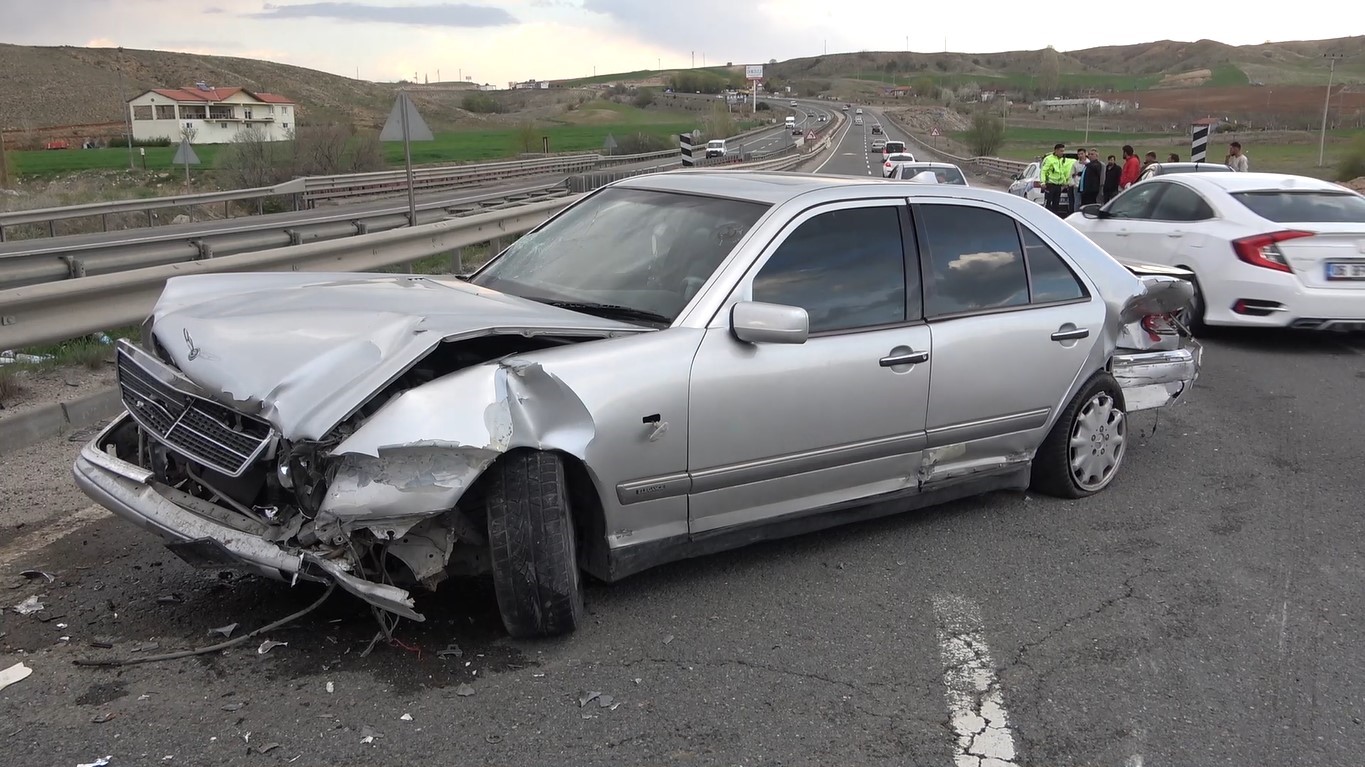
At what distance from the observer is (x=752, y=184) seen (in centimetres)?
489

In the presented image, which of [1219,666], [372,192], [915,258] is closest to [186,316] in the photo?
[915,258]

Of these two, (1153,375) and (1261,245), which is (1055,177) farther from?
(1153,375)

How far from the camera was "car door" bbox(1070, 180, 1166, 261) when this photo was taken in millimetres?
11039

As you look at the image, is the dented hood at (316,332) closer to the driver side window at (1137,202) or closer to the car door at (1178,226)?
the car door at (1178,226)

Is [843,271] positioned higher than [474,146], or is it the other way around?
[843,271]

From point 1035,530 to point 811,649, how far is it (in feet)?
6.02

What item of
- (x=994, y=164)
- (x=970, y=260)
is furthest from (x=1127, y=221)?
(x=994, y=164)

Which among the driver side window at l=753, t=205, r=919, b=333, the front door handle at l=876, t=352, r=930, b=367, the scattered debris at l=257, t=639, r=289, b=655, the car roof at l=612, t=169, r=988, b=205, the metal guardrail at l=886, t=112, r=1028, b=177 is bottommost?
the metal guardrail at l=886, t=112, r=1028, b=177

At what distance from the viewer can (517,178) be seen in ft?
147

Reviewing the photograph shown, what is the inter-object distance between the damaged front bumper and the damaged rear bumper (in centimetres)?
419

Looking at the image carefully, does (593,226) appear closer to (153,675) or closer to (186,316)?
(186,316)

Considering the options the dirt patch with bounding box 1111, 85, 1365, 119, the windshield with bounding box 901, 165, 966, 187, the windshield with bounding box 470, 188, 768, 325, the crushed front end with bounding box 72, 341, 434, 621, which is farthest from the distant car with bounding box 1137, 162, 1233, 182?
the dirt patch with bounding box 1111, 85, 1365, 119

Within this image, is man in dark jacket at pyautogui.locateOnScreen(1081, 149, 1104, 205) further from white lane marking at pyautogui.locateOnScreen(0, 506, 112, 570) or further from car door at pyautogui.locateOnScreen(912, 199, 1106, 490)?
white lane marking at pyautogui.locateOnScreen(0, 506, 112, 570)

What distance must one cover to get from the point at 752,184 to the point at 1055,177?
20.5 meters
